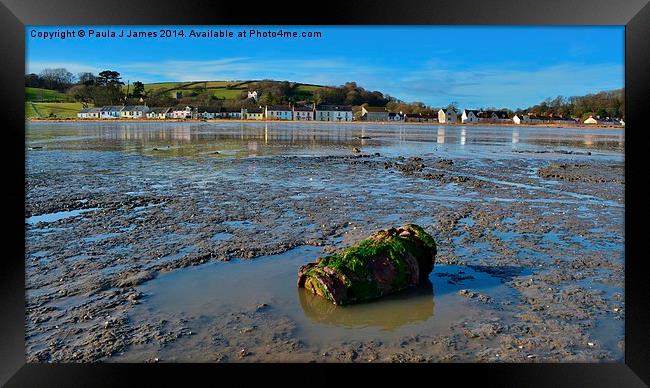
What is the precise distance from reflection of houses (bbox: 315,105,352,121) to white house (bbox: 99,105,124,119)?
91.1 ft

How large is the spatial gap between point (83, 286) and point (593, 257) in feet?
26.3

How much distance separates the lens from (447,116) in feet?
321

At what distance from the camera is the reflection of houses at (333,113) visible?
76.7 metres

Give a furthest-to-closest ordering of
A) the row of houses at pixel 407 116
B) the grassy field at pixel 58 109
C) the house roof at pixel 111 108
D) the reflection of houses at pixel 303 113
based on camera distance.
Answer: the row of houses at pixel 407 116 < the reflection of houses at pixel 303 113 < the house roof at pixel 111 108 < the grassy field at pixel 58 109

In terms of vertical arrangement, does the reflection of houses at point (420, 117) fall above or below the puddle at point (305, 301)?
above

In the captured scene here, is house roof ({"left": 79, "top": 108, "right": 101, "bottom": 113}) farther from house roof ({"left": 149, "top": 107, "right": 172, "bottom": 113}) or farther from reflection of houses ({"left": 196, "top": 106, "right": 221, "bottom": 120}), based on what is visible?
reflection of houses ({"left": 196, "top": 106, "right": 221, "bottom": 120})

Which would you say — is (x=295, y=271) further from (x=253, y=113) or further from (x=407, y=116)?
(x=407, y=116)

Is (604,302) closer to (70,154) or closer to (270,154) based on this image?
(270,154)

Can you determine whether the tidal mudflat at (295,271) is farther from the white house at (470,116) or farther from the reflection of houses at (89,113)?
the white house at (470,116)

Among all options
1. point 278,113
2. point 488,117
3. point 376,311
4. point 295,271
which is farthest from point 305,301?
point 488,117

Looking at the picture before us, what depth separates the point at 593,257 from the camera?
869cm
